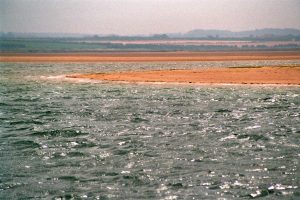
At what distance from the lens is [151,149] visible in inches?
822

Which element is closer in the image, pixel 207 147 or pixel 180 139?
pixel 207 147

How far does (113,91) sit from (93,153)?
93.0 feet

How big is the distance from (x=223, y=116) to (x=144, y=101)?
408 inches

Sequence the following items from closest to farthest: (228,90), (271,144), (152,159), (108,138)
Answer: (152,159)
(271,144)
(108,138)
(228,90)

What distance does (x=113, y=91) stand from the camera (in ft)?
159

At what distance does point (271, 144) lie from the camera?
21.8 meters

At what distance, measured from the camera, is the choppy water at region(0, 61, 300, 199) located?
15.4 meters

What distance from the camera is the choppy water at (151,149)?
15.4m

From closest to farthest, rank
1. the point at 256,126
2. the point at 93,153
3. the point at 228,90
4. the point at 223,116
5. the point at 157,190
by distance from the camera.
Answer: the point at 157,190 < the point at 93,153 < the point at 256,126 < the point at 223,116 < the point at 228,90

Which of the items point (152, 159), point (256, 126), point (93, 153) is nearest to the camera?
point (152, 159)

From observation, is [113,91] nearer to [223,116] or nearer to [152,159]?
[223,116]

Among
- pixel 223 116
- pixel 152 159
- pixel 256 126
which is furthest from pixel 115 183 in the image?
pixel 223 116

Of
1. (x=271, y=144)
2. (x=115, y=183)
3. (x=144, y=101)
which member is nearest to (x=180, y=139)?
(x=271, y=144)

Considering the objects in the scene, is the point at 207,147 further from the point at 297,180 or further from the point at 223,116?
the point at 223,116
